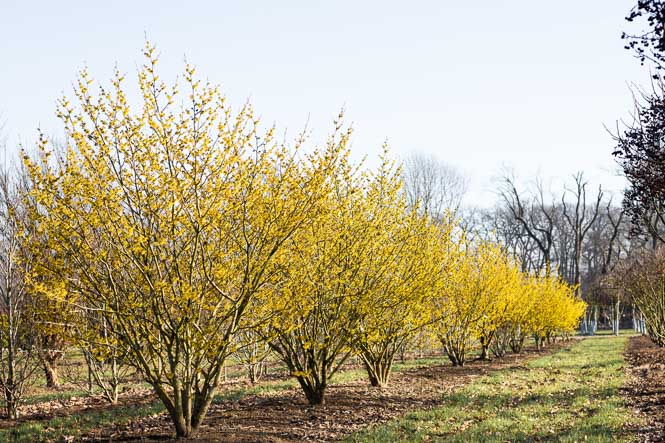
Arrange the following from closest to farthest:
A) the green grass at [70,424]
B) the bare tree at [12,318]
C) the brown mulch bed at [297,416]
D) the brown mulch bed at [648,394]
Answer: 1. the brown mulch bed at [648,394]
2. the brown mulch bed at [297,416]
3. the green grass at [70,424]
4. the bare tree at [12,318]

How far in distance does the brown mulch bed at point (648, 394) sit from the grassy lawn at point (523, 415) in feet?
0.65

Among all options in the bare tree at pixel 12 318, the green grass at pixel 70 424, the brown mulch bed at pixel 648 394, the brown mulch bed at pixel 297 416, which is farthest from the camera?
the bare tree at pixel 12 318

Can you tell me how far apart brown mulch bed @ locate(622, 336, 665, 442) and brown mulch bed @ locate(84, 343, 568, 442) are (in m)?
2.82

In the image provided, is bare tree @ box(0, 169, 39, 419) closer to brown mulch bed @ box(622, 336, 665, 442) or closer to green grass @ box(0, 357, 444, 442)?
green grass @ box(0, 357, 444, 442)

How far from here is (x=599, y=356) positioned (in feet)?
57.9

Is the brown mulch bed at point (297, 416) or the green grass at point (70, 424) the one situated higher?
the brown mulch bed at point (297, 416)

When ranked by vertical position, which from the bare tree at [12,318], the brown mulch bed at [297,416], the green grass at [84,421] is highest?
the bare tree at [12,318]

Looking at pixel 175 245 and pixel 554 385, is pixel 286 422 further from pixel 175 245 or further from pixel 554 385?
pixel 554 385

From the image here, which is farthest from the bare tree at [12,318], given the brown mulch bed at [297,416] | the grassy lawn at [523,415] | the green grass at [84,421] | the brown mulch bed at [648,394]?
the brown mulch bed at [648,394]

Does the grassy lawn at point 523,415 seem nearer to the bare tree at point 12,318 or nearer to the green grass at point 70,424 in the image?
the green grass at point 70,424

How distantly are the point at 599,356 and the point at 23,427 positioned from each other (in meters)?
15.6

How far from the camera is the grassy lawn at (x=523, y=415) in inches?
251

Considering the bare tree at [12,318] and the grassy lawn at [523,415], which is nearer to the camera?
the grassy lawn at [523,415]

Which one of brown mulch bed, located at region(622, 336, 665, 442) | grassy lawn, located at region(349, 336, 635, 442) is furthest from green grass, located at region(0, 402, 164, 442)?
brown mulch bed, located at region(622, 336, 665, 442)
